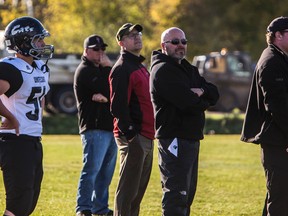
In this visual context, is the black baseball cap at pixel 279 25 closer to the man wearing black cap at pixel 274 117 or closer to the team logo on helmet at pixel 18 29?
the man wearing black cap at pixel 274 117

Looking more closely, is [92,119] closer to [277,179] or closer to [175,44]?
[175,44]

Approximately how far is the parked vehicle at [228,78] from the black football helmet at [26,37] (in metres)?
28.0

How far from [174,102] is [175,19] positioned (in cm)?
3674

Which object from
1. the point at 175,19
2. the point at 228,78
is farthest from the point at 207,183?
the point at 175,19

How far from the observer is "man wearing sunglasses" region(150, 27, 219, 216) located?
7633 millimetres

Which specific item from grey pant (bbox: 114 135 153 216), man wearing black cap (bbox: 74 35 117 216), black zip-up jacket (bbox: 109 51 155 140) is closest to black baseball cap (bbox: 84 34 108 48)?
man wearing black cap (bbox: 74 35 117 216)

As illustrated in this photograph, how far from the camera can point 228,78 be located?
3519 cm

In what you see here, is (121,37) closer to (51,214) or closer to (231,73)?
(51,214)

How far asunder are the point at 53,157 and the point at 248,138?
10.2m

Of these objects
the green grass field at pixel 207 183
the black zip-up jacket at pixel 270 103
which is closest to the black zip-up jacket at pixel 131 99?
the black zip-up jacket at pixel 270 103

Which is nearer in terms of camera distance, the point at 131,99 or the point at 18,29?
the point at 18,29

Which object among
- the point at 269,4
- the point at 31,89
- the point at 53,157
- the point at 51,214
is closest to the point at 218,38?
the point at 269,4

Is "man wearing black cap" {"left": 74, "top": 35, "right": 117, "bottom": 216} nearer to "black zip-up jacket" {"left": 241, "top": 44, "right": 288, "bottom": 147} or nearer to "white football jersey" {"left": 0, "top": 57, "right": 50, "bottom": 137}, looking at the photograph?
"black zip-up jacket" {"left": 241, "top": 44, "right": 288, "bottom": 147}

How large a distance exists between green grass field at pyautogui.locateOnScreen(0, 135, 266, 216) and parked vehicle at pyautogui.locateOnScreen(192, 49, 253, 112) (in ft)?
48.1
